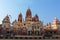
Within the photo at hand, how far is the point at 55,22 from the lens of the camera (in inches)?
1863

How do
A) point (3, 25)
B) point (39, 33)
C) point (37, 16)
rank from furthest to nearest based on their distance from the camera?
1. point (37, 16)
2. point (3, 25)
3. point (39, 33)

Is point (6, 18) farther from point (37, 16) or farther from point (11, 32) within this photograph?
point (37, 16)

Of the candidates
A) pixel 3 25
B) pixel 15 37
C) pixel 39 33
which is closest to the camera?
pixel 15 37

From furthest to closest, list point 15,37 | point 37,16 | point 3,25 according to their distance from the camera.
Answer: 1. point 37,16
2. point 3,25
3. point 15,37

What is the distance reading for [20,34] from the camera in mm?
40312

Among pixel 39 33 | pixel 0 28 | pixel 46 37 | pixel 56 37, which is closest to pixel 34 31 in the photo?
pixel 39 33

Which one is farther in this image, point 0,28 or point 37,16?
point 37,16

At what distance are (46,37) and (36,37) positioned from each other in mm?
2998

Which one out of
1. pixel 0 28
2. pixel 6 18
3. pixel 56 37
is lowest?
pixel 56 37

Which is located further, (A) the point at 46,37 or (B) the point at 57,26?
(B) the point at 57,26

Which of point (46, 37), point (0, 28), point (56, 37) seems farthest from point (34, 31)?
point (0, 28)

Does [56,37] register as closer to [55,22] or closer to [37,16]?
[55,22]

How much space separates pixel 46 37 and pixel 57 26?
25.0 ft

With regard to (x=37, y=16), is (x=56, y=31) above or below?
below
